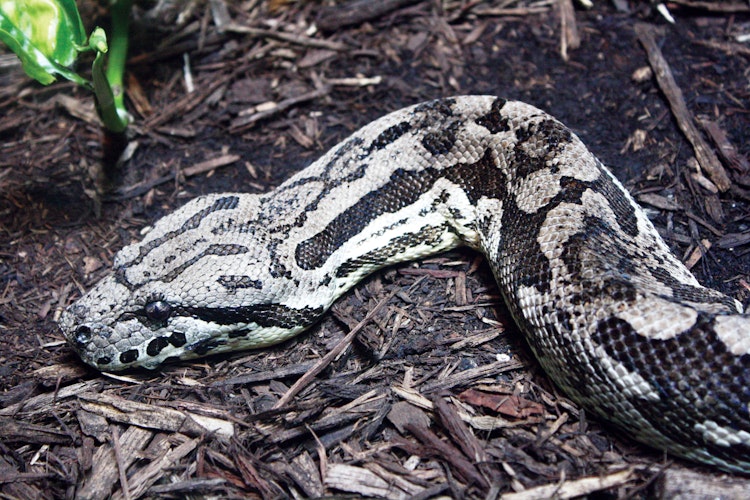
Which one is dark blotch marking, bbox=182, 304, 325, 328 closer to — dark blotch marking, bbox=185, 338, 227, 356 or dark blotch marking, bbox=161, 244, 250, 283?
dark blotch marking, bbox=185, 338, 227, 356

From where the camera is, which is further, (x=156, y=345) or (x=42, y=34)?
(x=42, y=34)

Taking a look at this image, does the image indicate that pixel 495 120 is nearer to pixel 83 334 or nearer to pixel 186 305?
pixel 186 305

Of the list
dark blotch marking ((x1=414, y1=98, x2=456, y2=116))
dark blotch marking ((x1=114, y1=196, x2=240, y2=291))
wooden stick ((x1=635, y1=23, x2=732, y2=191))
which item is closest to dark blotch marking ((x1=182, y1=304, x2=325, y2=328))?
dark blotch marking ((x1=114, y1=196, x2=240, y2=291))

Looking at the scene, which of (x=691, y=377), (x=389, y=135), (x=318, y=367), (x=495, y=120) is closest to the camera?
(x=691, y=377)

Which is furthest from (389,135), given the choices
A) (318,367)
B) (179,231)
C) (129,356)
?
(129,356)

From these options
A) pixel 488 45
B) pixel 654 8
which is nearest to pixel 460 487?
pixel 488 45
